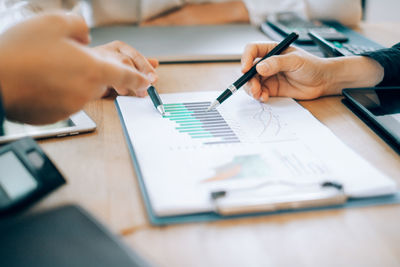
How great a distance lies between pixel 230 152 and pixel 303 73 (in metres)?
0.30

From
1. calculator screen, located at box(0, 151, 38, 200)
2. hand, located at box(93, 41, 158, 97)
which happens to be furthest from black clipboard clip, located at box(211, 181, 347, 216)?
hand, located at box(93, 41, 158, 97)

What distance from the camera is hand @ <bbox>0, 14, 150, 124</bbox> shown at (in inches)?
15.3

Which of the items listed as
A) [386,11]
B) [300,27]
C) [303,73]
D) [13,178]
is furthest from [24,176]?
[386,11]

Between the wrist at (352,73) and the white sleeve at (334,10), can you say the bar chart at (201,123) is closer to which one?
the wrist at (352,73)

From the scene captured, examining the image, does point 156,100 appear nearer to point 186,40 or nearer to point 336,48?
point 186,40

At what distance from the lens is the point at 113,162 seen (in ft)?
1.60

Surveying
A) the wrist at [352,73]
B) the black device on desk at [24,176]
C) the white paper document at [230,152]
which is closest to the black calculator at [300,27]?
the wrist at [352,73]

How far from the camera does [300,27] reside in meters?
1.00

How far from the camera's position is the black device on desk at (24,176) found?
395 mm

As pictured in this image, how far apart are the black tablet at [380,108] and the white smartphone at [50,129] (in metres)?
0.49

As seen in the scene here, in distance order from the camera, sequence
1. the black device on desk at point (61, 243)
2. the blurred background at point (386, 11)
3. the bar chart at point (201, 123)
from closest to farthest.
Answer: the black device on desk at point (61, 243) < the bar chart at point (201, 123) < the blurred background at point (386, 11)

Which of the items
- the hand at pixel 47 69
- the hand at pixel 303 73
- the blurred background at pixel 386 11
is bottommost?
the blurred background at pixel 386 11

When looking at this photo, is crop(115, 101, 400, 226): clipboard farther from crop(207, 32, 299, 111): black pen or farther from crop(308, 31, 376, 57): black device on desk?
crop(308, 31, 376, 57): black device on desk

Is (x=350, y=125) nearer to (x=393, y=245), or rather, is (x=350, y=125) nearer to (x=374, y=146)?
(x=374, y=146)
